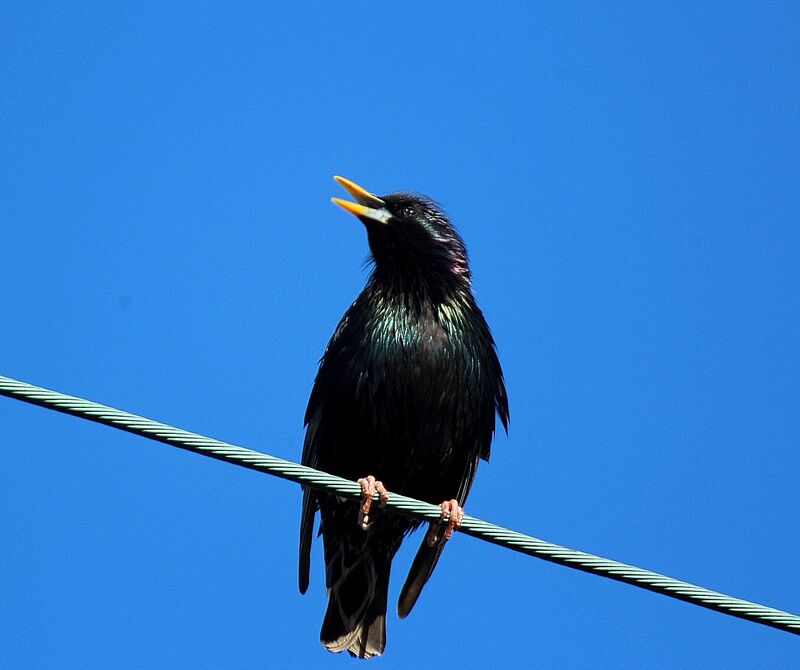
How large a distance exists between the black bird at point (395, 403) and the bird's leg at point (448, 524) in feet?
1.39

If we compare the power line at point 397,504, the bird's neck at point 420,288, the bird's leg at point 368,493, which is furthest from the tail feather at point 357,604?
the power line at point 397,504

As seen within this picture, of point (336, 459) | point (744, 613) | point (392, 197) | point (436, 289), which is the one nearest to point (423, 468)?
point (336, 459)

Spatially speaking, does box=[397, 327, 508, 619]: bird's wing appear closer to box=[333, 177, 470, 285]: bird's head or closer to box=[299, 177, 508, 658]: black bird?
box=[299, 177, 508, 658]: black bird

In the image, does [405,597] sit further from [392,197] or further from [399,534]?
[392,197]

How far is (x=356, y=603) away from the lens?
6.17 m

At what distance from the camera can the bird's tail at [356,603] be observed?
20.0ft

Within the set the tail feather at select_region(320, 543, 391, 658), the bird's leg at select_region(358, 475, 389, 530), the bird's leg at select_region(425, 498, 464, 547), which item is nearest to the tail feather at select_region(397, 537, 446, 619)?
the tail feather at select_region(320, 543, 391, 658)

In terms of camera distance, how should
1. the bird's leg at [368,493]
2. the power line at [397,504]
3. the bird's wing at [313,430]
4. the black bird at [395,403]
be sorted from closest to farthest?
the power line at [397,504] < the bird's leg at [368,493] < the black bird at [395,403] < the bird's wing at [313,430]

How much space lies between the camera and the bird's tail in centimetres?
609

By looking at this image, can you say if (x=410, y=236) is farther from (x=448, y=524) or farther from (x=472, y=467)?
(x=448, y=524)

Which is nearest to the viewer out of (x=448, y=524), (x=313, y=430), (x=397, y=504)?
(x=397, y=504)

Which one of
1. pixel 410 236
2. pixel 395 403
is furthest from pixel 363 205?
pixel 395 403

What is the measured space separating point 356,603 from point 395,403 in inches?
43.8

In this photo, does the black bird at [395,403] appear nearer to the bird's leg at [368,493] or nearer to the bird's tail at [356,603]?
the bird's tail at [356,603]
